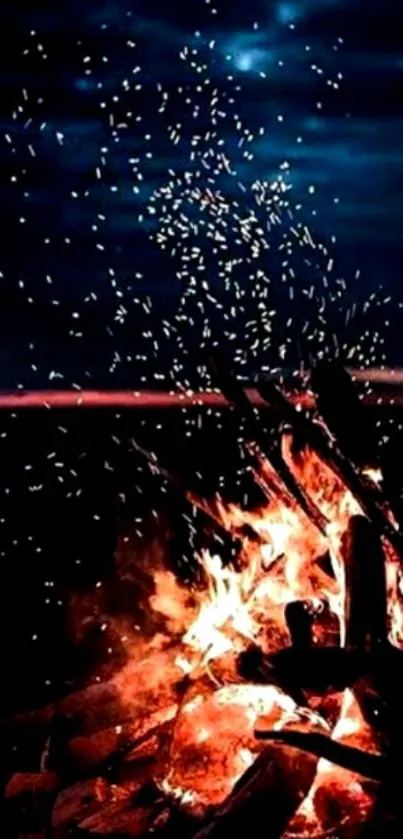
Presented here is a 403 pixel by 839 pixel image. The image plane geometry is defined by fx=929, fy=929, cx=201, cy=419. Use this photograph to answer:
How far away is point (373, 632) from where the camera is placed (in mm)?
2170

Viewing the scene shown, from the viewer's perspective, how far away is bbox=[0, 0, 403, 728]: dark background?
14.5 ft

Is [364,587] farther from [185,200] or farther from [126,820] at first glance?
[185,200]

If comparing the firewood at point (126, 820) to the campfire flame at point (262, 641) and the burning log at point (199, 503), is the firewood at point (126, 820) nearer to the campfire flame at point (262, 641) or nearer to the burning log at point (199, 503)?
the campfire flame at point (262, 641)

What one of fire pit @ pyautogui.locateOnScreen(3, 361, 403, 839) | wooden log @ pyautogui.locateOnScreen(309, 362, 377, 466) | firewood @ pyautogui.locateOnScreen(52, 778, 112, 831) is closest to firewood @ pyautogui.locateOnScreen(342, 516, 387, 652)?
fire pit @ pyautogui.locateOnScreen(3, 361, 403, 839)

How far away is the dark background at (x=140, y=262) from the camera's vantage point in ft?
14.5

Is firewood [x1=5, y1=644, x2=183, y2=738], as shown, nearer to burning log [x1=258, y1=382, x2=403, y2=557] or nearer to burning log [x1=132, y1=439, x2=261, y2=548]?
burning log [x1=132, y1=439, x2=261, y2=548]

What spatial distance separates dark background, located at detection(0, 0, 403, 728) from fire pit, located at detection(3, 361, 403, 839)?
0.55 metres

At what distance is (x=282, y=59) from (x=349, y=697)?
26.6 feet

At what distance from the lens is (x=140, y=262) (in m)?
10.2

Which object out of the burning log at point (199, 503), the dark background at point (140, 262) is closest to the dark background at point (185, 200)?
the dark background at point (140, 262)

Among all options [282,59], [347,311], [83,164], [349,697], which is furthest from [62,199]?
[349,697]

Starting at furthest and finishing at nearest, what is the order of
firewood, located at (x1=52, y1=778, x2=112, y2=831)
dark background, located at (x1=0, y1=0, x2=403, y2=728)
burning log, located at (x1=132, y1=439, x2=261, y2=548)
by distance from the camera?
dark background, located at (x1=0, y1=0, x2=403, y2=728), burning log, located at (x1=132, y1=439, x2=261, y2=548), firewood, located at (x1=52, y1=778, x2=112, y2=831)

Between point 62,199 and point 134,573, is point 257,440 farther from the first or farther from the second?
point 62,199

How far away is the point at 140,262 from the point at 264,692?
8.09 m
